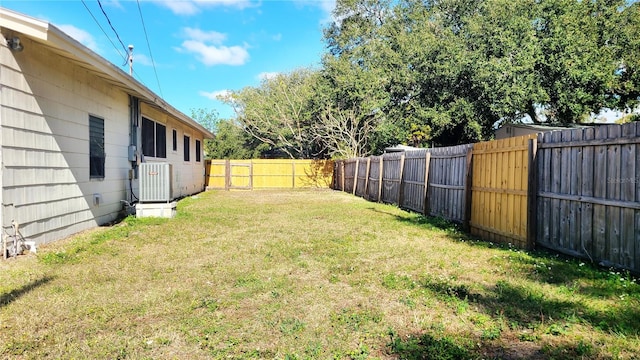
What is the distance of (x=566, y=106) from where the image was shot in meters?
18.5

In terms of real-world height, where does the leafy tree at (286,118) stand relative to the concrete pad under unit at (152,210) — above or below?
above

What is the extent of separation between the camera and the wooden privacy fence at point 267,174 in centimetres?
2111

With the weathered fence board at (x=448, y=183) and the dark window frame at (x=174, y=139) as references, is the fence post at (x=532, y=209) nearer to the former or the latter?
the weathered fence board at (x=448, y=183)

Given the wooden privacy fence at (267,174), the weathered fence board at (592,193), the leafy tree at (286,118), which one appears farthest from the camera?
the leafy tree at (286,118)

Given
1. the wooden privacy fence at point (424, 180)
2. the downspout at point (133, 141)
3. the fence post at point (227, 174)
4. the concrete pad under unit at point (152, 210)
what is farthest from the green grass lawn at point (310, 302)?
the fence post at point (227, 174)

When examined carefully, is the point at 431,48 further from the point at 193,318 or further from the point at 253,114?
the point at 193,318

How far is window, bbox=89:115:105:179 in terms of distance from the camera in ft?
22.4

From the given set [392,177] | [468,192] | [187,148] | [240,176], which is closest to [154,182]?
[468,192]

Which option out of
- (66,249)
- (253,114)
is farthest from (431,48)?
(66,249)

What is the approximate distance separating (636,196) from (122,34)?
39.7 feet

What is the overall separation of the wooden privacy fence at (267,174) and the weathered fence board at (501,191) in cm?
1595

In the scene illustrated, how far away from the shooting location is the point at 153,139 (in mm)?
10578

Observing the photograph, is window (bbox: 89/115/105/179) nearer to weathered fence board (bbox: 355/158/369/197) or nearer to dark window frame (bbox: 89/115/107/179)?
dark window frame (bbox: 89/115/107/179)

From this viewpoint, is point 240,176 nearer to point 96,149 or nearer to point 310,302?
point 96,149
